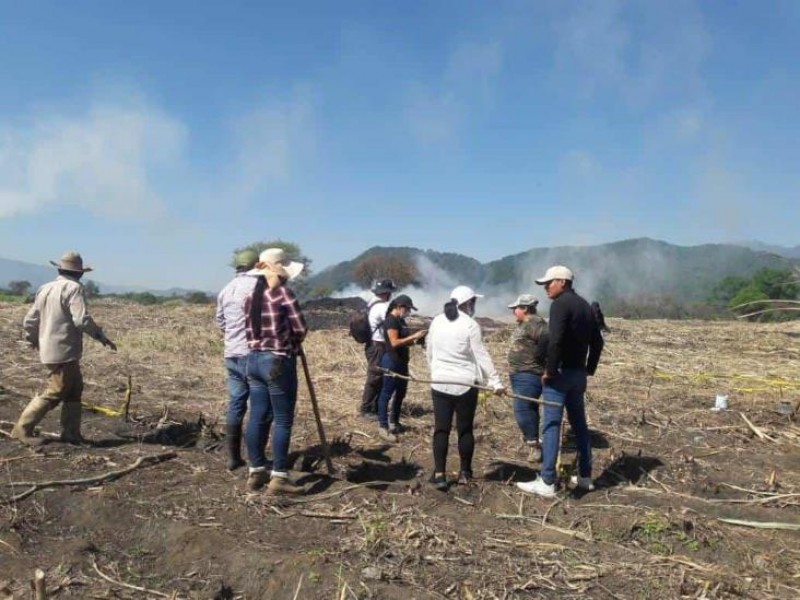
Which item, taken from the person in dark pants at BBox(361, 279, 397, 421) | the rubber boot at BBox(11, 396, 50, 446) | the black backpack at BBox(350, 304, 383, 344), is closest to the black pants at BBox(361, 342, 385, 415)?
the person in dark pants at BBox(361, 279, 397, 421)

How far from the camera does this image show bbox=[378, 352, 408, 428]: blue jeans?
7.21 m

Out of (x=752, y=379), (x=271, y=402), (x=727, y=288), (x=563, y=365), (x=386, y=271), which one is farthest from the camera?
(x=727, y=288)

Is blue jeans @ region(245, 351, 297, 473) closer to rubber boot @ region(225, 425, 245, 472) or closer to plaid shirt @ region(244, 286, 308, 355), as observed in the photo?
plaid shirt @ region(244, 286, 308, 355)

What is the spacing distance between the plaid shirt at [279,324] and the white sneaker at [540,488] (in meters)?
2.25

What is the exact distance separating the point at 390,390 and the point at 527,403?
66.0 inches

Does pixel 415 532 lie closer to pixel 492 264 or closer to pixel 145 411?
pixel 145 411

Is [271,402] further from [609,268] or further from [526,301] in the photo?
[609,268]

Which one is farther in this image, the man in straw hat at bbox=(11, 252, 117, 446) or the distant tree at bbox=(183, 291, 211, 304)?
the distant tree at bbox=(183, 291, 211, 304)

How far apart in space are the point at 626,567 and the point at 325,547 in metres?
1.95

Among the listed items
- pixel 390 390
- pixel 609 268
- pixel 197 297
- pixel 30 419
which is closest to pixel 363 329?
A: pixel 390 390

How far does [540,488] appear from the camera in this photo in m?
5.25

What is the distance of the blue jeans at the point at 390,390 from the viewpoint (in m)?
7.21

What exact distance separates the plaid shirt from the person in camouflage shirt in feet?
7.69

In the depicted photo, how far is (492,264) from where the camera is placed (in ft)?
171
